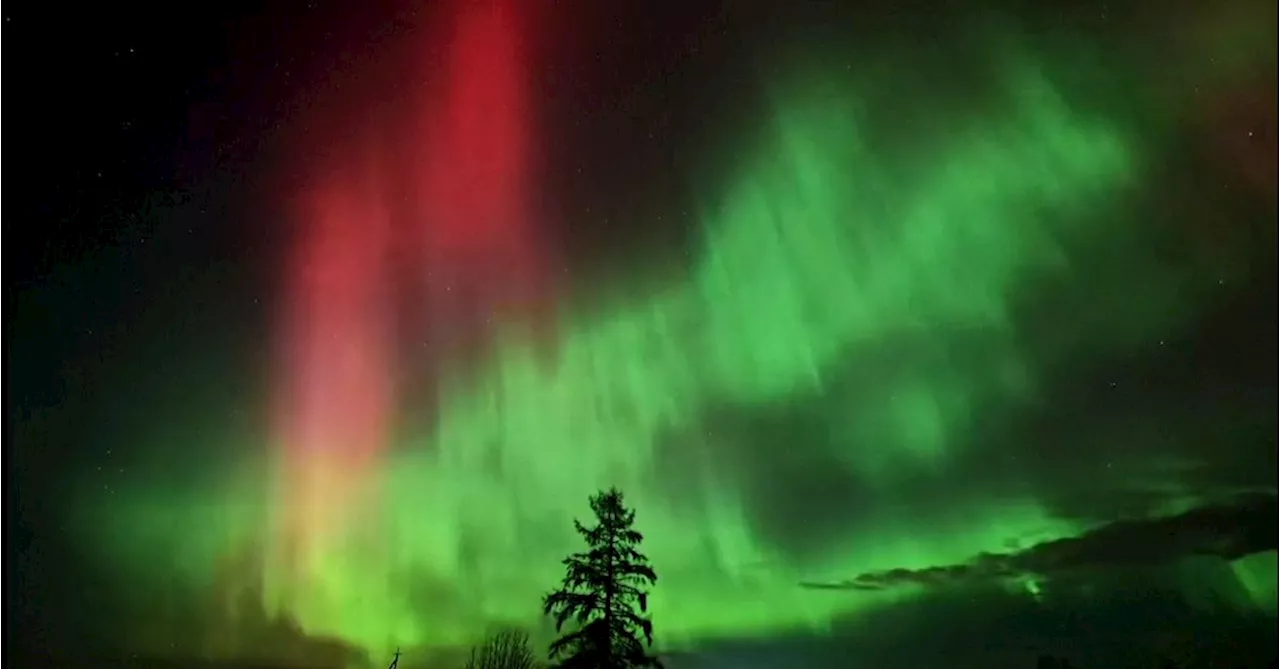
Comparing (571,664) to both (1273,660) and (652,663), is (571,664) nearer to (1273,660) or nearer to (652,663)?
(652,663)

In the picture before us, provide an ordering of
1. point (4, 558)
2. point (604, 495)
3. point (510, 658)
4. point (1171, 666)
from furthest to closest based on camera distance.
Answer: point (1171, 666) < point (510, 658) < point (604, 495) < point (4, 558)

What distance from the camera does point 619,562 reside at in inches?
1171

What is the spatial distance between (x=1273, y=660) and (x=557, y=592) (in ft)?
218

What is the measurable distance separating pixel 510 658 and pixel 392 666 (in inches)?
213

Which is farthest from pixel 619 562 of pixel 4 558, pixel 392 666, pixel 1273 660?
pixel 1273 660

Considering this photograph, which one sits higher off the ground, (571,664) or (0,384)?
(0,384)

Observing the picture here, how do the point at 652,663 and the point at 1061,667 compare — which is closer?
the point at 652,663

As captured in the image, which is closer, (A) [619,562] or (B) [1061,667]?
(A) [619,562]

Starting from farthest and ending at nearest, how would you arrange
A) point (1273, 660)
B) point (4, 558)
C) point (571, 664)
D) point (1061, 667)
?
point (1061, 667) → point (1273, 660) → point (571, 664) → point (4, 558)

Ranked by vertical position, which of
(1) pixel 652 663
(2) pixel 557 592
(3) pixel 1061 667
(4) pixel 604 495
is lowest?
(3) pixel 1061 667

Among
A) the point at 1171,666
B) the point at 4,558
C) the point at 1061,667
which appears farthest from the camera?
the point at 1061,667

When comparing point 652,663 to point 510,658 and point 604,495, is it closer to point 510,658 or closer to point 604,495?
point 604,495

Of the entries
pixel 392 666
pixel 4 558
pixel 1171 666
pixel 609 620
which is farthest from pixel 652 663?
pixel 1171 666

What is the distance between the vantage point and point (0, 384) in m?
16.3
